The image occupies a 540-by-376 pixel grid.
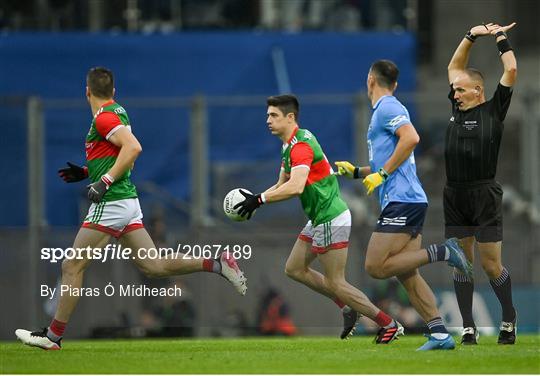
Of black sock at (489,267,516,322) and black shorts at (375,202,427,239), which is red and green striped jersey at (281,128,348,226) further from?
black sock at (489,267,516,322)

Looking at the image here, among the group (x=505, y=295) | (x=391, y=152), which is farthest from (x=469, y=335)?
(x=391, y=152)

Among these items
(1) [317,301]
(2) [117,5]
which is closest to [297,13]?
(2) [117,5]

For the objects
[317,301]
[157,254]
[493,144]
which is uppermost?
[493,144]

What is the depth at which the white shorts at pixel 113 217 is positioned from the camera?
13.1 m

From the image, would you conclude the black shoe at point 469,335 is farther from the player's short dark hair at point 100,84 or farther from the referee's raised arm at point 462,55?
the player's short dark hair at point 100,84

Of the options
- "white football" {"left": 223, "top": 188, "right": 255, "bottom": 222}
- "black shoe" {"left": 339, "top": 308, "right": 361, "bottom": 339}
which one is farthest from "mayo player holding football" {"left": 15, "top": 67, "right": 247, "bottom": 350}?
"black shoe" {"left": 339, "top": 308, "right": 361, "bottom": 339}

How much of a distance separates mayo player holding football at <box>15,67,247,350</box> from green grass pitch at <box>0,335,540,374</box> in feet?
1.39

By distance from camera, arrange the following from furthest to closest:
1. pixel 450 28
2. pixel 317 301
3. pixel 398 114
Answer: pixel 450 28 → pixel 317 301 → pixel 398 114

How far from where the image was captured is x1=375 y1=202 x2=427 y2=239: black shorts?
13.1 metres

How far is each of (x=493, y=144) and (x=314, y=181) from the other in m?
1.67

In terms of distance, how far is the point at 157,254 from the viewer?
13336 millimetres

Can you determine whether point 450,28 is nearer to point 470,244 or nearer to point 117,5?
point 117,5

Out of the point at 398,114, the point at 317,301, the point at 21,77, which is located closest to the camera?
the point at 398,114

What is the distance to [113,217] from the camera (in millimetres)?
13180
